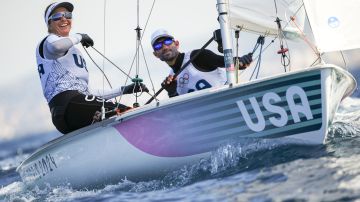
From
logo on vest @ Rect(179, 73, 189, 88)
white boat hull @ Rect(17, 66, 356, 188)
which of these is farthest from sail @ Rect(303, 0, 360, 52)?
logo on vest @ Rect(179, 73, 189, 88)

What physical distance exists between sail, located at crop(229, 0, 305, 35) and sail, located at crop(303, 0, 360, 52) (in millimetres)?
699

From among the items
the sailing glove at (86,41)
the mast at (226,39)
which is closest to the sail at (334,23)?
the mast at (226,39)

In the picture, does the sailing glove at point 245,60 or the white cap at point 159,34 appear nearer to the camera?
the sailing glove at point 245,60

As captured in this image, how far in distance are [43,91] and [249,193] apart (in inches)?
118

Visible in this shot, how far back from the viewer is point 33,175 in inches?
251

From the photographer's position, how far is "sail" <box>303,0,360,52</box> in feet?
17.3

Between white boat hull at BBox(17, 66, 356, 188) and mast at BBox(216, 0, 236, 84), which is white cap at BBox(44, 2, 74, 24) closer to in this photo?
white boat hull at BBox(17, 66, 356, 188)

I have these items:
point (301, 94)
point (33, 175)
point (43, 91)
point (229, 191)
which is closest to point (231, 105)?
point (301, 94)

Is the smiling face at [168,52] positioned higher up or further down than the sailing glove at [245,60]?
higher up

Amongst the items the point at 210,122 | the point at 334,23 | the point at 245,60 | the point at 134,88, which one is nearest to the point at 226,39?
the point at 245,60

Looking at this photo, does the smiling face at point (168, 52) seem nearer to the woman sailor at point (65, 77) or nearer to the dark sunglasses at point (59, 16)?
the woman sailor at point (65, 77)

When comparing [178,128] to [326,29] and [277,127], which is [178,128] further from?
[326,29]

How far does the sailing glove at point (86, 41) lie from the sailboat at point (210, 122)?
41.8 inches

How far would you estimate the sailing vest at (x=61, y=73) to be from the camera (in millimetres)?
5734
